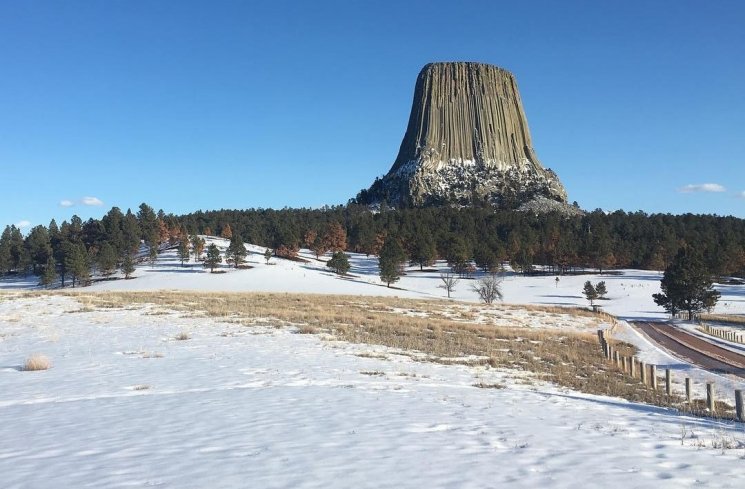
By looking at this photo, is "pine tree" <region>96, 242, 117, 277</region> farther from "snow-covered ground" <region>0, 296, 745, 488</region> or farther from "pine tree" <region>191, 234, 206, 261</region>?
"snow-covered ground" <region>0, 296, 745, 488</region>

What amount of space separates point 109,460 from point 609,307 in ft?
248

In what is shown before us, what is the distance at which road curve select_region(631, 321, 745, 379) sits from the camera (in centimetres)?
2653

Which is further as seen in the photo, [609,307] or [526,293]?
[526,293]

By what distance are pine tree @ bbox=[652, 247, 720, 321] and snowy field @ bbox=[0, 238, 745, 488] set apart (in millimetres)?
40698

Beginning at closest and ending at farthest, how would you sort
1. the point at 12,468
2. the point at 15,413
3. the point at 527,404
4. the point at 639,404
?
the point at 12,468 → the point at 15,413 → the point at 527,404 → the point at 639,404

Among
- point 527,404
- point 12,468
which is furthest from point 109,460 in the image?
point 527,404

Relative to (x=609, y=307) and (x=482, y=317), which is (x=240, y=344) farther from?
(x=609, y=307)

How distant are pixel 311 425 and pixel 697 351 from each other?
30860 mm

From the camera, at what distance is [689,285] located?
57.9 metres

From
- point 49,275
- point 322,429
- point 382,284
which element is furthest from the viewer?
point 382,284

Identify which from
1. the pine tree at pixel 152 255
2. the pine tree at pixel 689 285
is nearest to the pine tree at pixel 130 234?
the pine tree at pixel 152 255

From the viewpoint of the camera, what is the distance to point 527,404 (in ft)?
42.9

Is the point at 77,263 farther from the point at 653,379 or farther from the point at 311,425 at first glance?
the point at 311,425

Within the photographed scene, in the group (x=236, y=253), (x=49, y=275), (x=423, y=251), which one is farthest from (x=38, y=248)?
(x=423, y=251)
